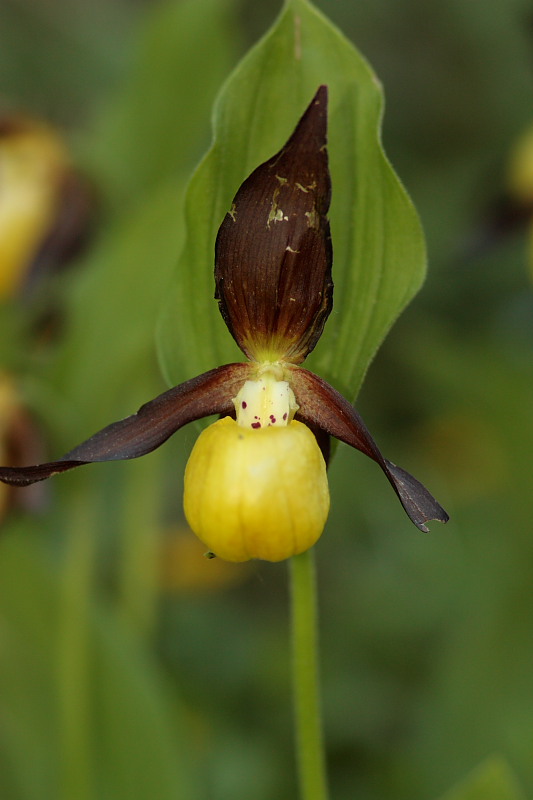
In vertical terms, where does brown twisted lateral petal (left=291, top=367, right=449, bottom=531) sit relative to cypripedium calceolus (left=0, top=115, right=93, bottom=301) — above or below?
below

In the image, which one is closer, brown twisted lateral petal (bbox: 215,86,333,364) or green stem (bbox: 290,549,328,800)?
brown twisted lateral petal (bbox: 215,86,333,364)

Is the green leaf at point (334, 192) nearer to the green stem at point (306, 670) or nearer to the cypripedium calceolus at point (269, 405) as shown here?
the cypripedium calceolus at point (269, 405)

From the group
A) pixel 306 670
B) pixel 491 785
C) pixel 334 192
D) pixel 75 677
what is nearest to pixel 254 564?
pixel 75 677

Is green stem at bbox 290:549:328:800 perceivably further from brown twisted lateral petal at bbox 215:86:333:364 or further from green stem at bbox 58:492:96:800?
green stem at bbox 58:492:96:800

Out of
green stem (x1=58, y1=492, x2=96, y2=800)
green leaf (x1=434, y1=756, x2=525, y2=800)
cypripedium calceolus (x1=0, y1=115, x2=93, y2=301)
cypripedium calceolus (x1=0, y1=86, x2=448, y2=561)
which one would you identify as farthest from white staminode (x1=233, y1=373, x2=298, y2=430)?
cypripedium calceolus (x1=0, y1=115, x2=93, y2=301)

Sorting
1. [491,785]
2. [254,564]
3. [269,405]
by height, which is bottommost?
[491,785]

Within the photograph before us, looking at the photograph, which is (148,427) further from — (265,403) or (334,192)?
(334,192)
